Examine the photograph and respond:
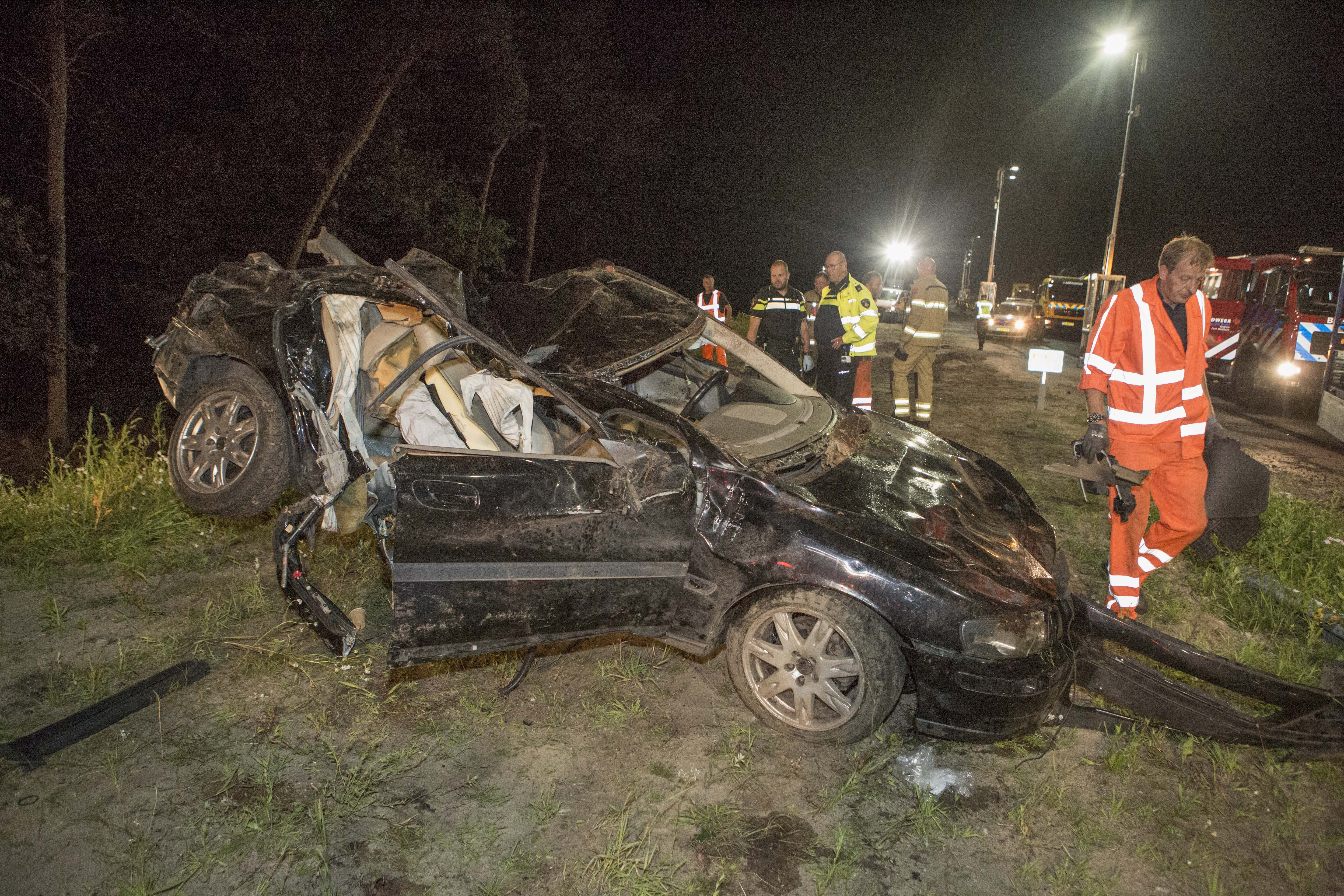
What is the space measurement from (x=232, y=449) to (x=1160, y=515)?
4778 mm

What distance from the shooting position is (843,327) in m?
7.24

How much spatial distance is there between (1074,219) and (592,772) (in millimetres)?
50144

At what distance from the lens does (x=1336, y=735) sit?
112 inches

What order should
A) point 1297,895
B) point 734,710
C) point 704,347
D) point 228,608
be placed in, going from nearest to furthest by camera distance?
1. point 1297,895
2. point 734,710
3. point 228,608
4. point 704,347

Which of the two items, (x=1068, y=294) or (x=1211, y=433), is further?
(x=1068, y=294)

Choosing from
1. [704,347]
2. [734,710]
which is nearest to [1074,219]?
[704,347]

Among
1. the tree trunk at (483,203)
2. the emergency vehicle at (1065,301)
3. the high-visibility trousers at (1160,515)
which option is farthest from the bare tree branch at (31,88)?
the emergency vehicle at (1065,301)

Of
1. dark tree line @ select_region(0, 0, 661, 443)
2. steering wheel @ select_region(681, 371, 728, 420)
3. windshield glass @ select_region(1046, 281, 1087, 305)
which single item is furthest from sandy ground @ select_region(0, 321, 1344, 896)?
windshield glass @ select_region(1046, 281, 1087, 305)

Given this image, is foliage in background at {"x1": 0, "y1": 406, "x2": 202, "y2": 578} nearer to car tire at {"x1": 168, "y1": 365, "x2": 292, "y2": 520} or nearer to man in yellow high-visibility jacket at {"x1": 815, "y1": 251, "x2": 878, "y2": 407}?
car tire at {"x1": 168, "y1": 365, "x2": 292, "y2": 520}

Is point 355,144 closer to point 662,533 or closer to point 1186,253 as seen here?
point 662,533

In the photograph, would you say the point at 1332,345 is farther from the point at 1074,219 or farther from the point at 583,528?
the point at 1074,219

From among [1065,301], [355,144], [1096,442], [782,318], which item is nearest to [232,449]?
[1096,442]

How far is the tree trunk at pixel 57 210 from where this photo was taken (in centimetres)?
1089

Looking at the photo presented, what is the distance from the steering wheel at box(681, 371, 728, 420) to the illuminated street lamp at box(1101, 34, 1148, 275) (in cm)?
1377
